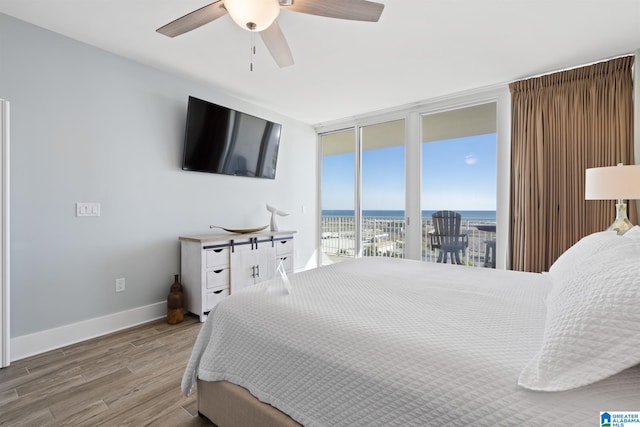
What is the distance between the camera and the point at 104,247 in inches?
101

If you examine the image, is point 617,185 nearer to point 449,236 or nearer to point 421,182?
point 449,236

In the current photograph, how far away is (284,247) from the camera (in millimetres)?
3686

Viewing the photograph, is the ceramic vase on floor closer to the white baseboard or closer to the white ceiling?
the white baseboard

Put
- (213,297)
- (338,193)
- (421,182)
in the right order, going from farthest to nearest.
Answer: (338,193) < (421,182) < (213,297)

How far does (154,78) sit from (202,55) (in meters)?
0.66

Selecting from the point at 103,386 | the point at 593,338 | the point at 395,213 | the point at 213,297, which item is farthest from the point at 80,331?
the point at 395,213

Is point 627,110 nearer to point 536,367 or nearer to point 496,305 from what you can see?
point 496,305

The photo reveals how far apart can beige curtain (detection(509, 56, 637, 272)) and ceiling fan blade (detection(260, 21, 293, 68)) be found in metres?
2.53

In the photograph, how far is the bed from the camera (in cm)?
66

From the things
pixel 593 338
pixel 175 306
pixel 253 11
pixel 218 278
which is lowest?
pixel 175 306

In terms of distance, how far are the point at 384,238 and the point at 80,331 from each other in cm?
373

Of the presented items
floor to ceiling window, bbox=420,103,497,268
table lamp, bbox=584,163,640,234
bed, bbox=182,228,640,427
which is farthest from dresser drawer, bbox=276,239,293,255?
table lamp, bbox=584,163,640,234

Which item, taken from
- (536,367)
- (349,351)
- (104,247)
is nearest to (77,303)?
(104,247)

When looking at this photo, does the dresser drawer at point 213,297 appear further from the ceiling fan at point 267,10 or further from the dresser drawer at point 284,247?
the ceiling fan at point 267,10
